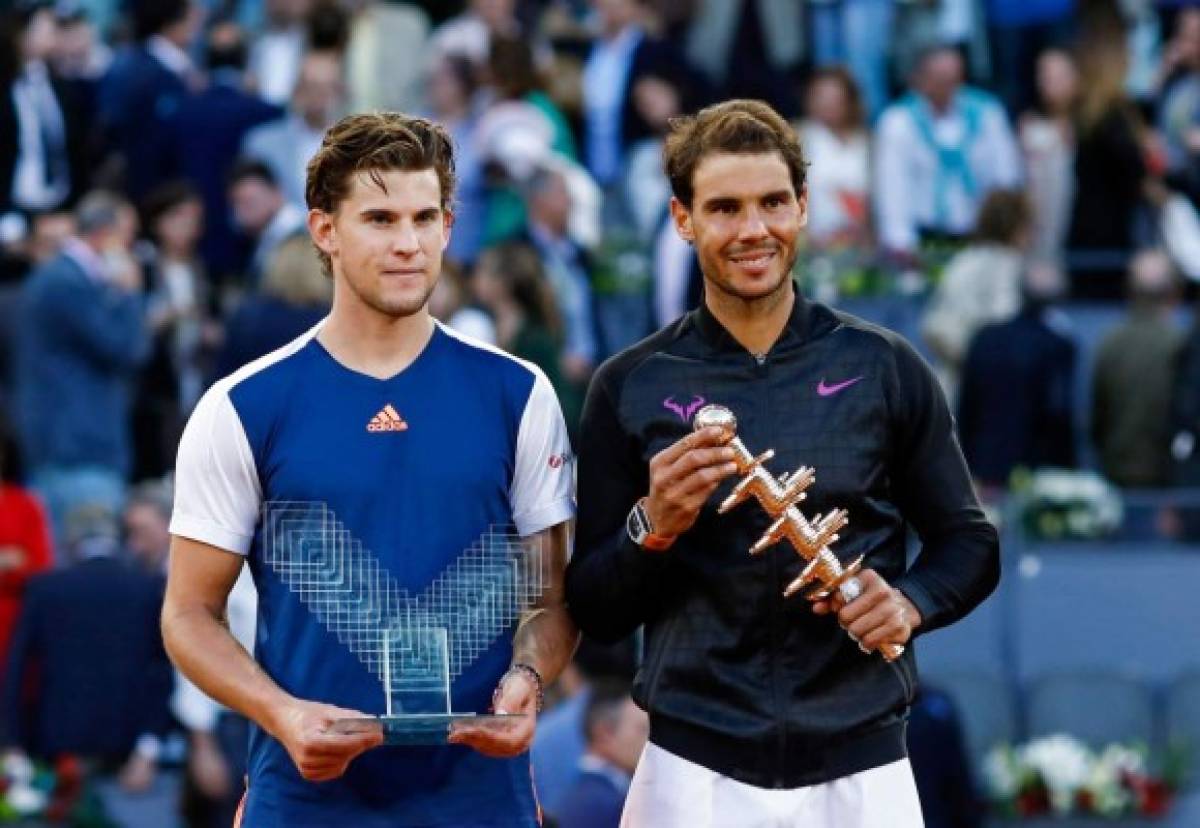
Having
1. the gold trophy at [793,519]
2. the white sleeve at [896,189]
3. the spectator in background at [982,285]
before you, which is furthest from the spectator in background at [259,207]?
the gold trophy at [793,519]

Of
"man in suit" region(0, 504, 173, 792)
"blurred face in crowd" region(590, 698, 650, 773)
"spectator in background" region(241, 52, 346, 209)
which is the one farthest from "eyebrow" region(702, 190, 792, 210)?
"spectator in background" region(241, 52, 346, 209)

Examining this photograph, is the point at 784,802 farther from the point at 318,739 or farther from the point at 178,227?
the point at 178,227

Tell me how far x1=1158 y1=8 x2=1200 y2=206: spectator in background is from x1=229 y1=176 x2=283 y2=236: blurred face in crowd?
4770 millimetres

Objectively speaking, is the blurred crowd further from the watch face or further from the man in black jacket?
the watch face

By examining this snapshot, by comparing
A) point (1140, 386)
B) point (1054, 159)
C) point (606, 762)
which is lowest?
point (606, 762)

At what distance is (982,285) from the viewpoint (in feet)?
50.4

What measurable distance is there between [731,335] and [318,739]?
1.23m

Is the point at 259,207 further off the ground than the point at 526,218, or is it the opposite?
the point at 259,207

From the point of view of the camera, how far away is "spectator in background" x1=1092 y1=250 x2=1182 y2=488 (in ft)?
49.3

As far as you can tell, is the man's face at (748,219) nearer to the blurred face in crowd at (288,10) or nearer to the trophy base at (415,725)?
the trophy base at (415,725)

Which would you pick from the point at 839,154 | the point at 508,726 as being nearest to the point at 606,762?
the point at 508,726

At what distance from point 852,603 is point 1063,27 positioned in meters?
12.3

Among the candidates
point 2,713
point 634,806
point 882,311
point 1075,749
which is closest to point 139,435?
point 2,713

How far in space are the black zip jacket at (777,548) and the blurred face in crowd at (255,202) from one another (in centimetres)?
929
